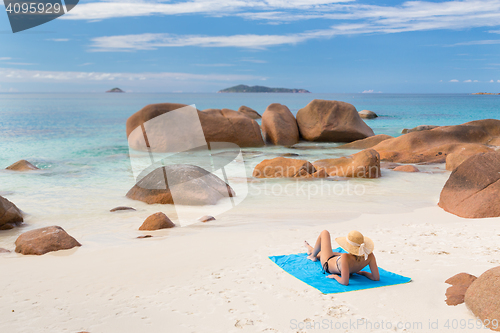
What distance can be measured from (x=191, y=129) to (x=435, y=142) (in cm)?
900

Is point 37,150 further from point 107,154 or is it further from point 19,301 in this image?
point 19,301

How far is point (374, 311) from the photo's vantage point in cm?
312

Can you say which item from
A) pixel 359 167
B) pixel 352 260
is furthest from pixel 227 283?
pixel 359 167

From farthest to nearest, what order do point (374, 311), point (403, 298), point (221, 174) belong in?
point (221, 174), point (403, 298), point (374, 311)

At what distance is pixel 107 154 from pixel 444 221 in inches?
509

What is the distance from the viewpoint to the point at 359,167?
10.2 metres

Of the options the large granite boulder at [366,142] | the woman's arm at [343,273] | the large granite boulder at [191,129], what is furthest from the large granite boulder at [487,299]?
the large granite boulder at [366,142]

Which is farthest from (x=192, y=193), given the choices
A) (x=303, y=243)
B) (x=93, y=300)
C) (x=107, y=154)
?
(x=107, y=154)

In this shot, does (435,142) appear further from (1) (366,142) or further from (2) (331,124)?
(2) (331,124)

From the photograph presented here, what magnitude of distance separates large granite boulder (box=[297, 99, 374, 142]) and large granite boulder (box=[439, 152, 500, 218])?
10.5 metres

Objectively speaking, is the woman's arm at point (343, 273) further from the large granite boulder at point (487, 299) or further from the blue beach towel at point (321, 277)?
the large granite boulder at point (487, 299)

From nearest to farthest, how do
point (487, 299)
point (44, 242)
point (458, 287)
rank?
point (487, 299) → point (458, 287) → point (44, 242)

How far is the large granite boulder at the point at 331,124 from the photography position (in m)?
17.4

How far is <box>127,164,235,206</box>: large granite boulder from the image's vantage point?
24.4ft
